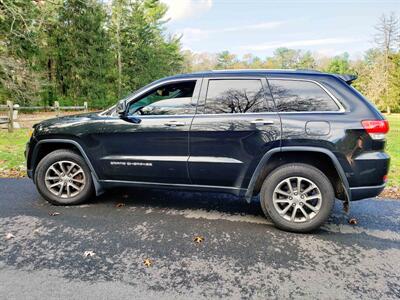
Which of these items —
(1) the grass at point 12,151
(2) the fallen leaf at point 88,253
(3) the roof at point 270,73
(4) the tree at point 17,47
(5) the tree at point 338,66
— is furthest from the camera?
(5) the tree at point 338,66

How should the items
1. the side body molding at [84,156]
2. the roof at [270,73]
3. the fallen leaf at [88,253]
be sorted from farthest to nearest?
1. the side body molding at [84,156]
2. the roof at [270,73]
3. the fallen leaf at [88,253]

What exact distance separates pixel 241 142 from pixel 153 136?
3.68ft

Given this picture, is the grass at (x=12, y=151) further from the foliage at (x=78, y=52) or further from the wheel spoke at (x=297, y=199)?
the foliage at (x=78, y=52)

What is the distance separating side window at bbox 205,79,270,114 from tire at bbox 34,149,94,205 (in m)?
2.01

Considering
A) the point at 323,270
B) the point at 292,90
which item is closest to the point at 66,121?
the point at 292,90

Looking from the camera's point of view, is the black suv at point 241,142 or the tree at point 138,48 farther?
the tree at point 138,48

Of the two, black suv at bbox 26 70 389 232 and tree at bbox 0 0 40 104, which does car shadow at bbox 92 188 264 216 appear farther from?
tree at bbox 0 0 40 104

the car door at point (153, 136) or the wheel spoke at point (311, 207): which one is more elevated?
the car door at point (153, 136)

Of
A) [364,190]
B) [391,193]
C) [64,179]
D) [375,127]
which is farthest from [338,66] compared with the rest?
[64,179]

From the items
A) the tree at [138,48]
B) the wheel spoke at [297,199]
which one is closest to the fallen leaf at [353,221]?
the wheel spoke at [297,199]

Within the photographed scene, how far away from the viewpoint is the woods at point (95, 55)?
19.5m

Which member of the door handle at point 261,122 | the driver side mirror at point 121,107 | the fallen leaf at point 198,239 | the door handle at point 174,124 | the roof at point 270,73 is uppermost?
the roof at point 270,73

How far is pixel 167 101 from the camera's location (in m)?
3.91

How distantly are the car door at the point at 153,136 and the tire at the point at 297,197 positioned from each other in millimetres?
1081
